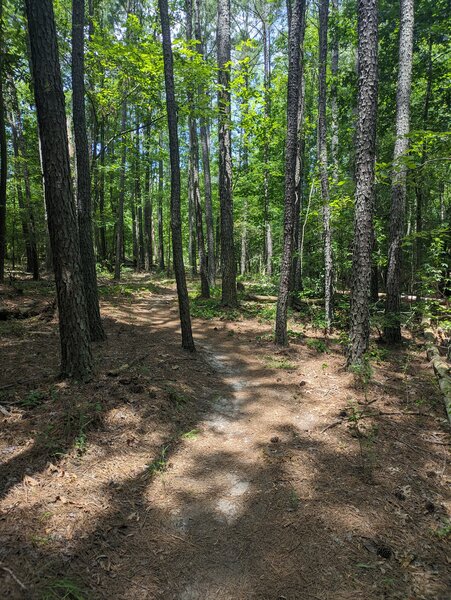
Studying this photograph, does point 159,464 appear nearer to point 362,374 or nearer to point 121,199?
point 362,374

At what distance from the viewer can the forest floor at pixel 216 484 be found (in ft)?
8.30

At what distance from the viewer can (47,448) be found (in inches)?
141

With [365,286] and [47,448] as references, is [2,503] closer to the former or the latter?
[47,448]

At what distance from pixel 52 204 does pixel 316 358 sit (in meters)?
6.08

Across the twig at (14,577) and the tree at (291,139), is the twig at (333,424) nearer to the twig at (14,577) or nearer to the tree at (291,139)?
the twig at (14,577)

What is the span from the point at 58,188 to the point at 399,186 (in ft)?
26.1

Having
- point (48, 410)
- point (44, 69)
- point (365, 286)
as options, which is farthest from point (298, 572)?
point (44, 69)

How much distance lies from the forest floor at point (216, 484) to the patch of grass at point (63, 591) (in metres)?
0.01

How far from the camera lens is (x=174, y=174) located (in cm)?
695

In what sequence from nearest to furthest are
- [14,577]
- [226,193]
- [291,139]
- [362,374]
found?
[14,577], [362,374], [291,139], [226,193]

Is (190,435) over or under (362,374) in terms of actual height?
under

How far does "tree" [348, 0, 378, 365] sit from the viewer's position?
5984 millimetres

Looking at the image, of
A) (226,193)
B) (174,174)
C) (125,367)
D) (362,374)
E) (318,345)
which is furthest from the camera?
(226,193)

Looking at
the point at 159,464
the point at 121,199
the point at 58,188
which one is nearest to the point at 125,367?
the point at 159,464
